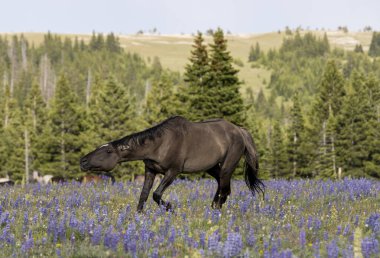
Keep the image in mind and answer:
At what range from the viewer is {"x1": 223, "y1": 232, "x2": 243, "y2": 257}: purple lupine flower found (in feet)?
19.5

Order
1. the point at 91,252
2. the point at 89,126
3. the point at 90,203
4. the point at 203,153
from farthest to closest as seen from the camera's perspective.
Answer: the point at 89,126 < the point at 90,203 < the point at 203,153 < the point at 91,252

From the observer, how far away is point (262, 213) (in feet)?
30.5

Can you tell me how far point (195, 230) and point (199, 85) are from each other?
133 feet

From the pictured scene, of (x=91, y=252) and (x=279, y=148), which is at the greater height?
(x=91, y=252)

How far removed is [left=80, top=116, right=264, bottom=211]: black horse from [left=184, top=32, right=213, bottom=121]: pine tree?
32378 millimetres

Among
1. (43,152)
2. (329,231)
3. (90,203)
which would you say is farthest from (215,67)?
(329,231)

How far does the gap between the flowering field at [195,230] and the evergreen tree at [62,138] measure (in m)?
55.0

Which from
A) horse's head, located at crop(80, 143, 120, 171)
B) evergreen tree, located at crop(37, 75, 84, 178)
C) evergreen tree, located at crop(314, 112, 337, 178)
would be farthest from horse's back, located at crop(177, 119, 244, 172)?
evergreen tree, located at crop(37, 75, 84, 178)

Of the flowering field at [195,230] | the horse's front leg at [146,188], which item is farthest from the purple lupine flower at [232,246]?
the horse's front leg at [146,188]

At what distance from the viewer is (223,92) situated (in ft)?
146

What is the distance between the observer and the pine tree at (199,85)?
44.9m

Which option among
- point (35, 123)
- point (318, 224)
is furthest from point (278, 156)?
point (318, 224)

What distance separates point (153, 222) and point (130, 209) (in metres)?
1.67

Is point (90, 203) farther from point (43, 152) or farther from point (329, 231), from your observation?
point (43, 152)
